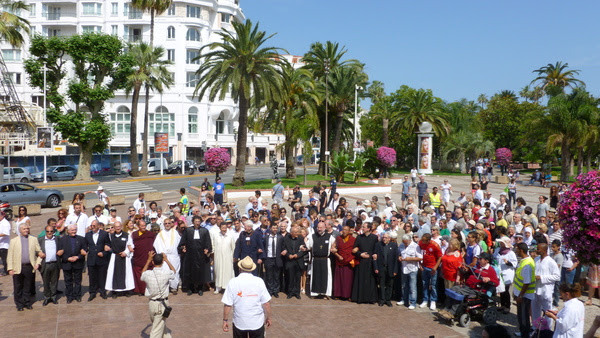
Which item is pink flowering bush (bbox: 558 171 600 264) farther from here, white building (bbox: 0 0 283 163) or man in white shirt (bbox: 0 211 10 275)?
white building (bbox: 0 0 283 163)

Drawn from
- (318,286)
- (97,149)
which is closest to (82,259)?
(318,286)

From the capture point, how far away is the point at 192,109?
6362 cm

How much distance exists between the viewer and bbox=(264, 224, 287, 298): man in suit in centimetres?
1055

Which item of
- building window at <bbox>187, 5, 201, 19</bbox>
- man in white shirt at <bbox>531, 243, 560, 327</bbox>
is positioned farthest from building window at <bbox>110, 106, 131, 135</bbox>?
man in white shirt at <bbox>531, 243, 560, 327</bbox>

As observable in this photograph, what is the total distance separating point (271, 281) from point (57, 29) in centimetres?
6526

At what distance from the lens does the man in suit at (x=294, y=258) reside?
10.5 m

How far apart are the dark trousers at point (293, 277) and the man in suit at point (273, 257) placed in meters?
0.20

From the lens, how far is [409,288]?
10016mm

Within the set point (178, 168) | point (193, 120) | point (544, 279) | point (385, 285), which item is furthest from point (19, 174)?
point (544, 279)

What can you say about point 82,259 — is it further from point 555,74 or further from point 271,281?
point 555,74

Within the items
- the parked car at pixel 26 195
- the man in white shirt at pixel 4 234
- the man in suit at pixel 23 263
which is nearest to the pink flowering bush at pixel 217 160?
the parked car at pixel 26 195

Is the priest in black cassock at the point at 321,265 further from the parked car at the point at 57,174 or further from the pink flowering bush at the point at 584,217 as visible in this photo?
the parked car at the point at 57,174

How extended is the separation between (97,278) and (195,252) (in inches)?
83.5

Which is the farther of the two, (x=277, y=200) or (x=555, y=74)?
(x=555, y=74)
